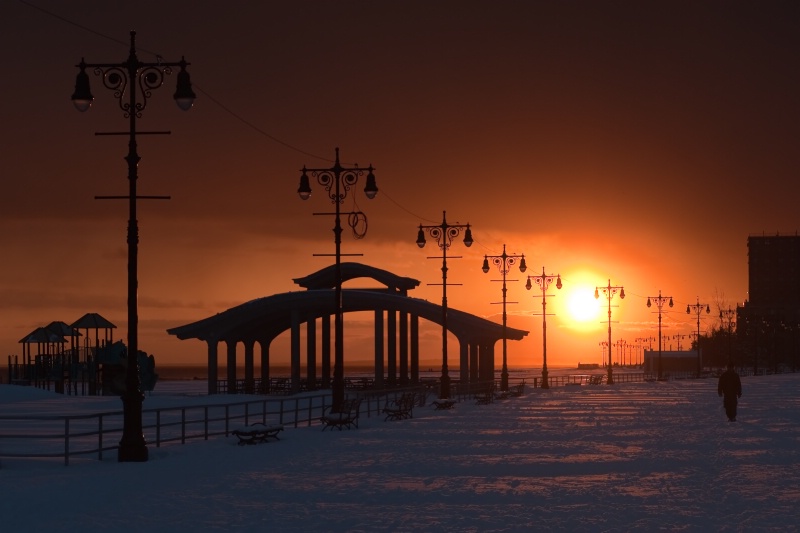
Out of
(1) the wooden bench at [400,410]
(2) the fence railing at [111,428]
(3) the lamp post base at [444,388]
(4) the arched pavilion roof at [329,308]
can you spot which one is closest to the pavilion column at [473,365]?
(4) the arched pavilion roof at [329,308]

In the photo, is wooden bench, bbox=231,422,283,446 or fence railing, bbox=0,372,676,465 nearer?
fence railing, bbox=0,372,676,465

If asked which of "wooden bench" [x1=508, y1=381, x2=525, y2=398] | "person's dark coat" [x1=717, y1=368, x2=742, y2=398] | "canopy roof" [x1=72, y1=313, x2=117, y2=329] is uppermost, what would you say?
"canopy roof" [x1=72, y1=313, x2=117, y2=329]

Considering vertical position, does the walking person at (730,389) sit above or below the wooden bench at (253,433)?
above

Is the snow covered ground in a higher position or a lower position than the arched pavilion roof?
lower

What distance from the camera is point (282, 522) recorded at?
48.3 ft

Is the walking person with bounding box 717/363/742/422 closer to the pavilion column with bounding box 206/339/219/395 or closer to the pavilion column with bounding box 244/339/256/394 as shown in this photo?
the pavilion column with bounding box 206/339/219/395

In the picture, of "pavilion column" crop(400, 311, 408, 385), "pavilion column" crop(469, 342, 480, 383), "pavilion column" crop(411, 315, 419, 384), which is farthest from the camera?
"pavilion column" crop(469, 342, 480, 383)

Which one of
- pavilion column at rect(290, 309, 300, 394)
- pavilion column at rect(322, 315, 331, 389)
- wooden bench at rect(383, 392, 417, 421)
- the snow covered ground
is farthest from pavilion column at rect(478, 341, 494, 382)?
the snow covered ground

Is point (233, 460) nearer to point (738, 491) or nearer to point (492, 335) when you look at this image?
point (738, 491)

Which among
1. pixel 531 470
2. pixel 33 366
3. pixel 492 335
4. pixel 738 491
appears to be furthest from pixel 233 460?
pixel 33 366

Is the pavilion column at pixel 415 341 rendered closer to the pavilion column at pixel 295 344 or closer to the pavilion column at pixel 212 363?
the pavilion column at pixel 295 344

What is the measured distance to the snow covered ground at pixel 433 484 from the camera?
14.8 m

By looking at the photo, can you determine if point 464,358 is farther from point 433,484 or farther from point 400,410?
point 433,484

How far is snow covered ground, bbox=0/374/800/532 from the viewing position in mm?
14836
